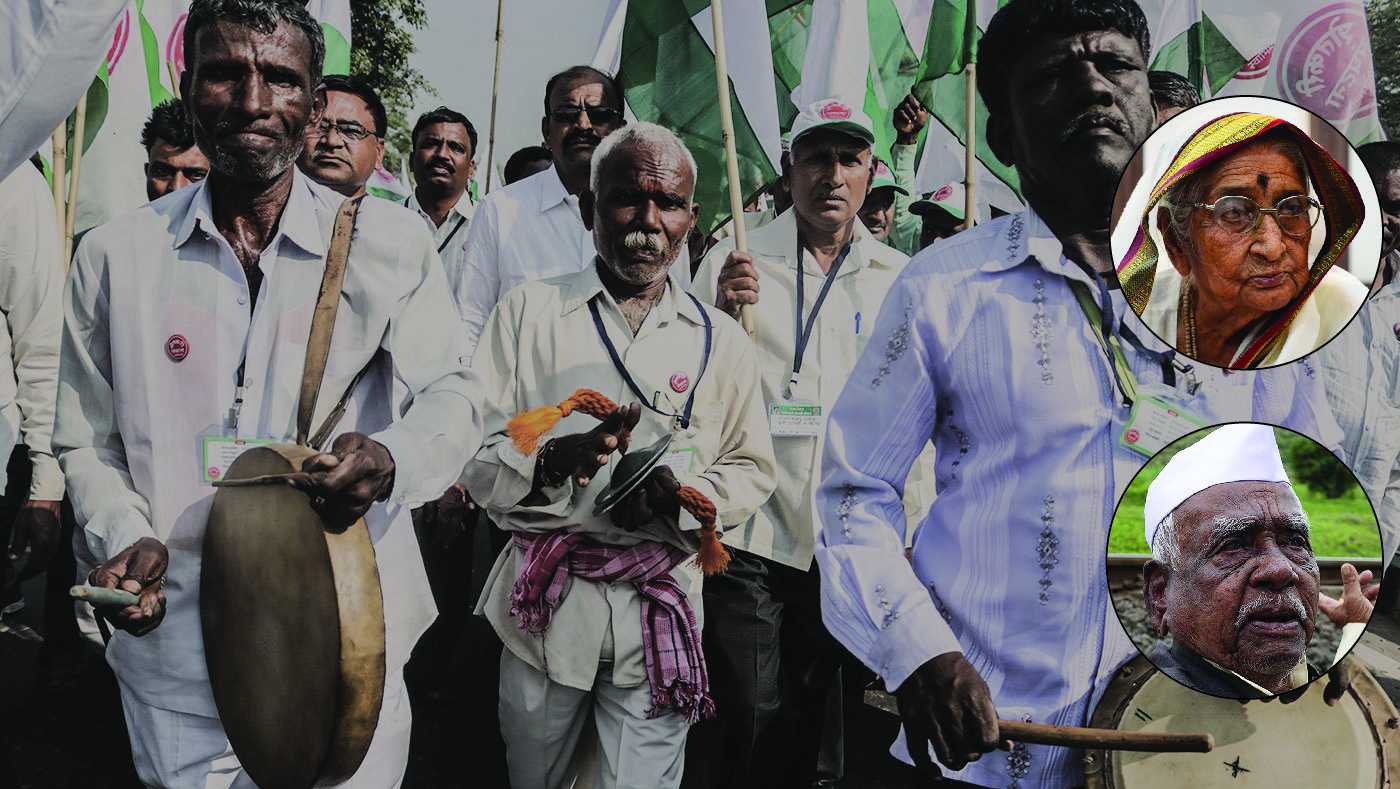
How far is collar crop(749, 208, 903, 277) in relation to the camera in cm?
402

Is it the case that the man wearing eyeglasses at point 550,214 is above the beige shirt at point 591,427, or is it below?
above

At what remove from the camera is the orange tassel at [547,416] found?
3.30 meters

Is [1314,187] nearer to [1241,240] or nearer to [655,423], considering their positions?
[1241,240]

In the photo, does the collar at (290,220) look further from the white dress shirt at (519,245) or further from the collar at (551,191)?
the collar at (551,191)

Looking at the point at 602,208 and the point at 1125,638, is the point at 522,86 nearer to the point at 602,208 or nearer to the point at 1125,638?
the point at 602,208

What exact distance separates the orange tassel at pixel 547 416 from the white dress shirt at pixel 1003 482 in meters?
0.74

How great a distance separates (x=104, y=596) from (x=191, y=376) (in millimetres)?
576

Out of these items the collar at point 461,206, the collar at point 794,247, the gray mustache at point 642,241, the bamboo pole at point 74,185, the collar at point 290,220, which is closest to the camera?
the collar at point 290,220

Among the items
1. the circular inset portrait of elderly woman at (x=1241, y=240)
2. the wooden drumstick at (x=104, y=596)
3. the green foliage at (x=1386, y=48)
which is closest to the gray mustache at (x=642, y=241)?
the circular inset portrait of elderly woman at (x=1241, y=240)

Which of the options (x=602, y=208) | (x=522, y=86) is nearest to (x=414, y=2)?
(x=522, y=86)

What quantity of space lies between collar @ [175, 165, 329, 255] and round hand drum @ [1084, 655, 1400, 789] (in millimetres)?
2251

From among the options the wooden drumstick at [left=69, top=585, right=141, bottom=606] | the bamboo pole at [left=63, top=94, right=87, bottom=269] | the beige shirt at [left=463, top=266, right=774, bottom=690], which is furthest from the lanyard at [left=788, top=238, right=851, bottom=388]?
the bamboo pole at [left=63, top=94, right=87, bottom=269]

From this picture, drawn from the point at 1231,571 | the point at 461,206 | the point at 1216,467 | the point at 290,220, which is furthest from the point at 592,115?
the point at 1231,571

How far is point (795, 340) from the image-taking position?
3943mm
